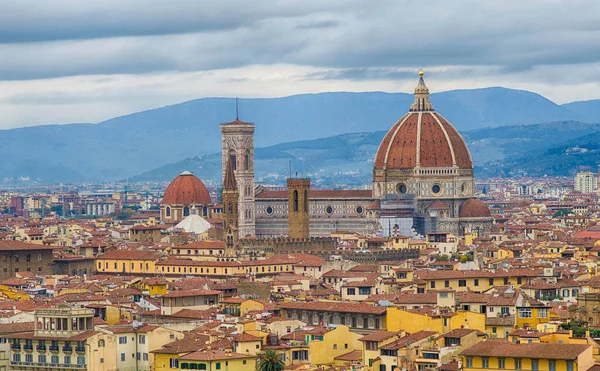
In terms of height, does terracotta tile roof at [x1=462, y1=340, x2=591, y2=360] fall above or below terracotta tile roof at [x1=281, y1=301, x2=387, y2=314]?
below

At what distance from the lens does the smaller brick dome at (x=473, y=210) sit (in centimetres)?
15062

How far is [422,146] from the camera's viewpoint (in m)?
158

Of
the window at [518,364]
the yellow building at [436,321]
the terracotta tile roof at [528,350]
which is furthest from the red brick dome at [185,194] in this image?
the window at [518,364]

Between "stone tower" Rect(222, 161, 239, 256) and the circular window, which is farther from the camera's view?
the circular window

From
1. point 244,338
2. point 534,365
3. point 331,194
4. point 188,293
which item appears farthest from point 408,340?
point 331,194

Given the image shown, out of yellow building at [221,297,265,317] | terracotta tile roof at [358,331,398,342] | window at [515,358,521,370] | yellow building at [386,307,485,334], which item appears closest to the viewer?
window at [515,358,521,370]

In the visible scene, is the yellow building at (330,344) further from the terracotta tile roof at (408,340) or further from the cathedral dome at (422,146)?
the cathedral dome at (422,146)

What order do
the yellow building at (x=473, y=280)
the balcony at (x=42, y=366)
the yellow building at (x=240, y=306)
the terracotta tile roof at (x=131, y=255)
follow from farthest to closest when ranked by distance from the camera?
the terracotta tile roof at (x=131, y=255) < the yellow building at (x=473, y=280) < the yellow building at (x=240, y=306) < the balcony at (x=42, y=366)

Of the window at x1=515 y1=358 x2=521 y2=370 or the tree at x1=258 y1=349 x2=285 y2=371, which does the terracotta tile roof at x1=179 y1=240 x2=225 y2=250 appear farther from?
the window at x1=515 y1=358 x2=521 y2=370

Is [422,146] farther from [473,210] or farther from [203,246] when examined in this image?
[203,246]

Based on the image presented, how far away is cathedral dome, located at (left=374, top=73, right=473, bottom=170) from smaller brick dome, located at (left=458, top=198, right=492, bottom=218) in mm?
5164

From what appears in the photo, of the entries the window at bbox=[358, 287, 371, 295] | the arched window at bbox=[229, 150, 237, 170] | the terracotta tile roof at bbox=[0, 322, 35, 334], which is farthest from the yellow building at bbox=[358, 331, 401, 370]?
the arched window at bbox=[229, 150, 237, 170]

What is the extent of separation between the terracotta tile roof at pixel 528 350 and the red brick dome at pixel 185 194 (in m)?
128

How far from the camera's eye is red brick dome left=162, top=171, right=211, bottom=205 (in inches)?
6988
